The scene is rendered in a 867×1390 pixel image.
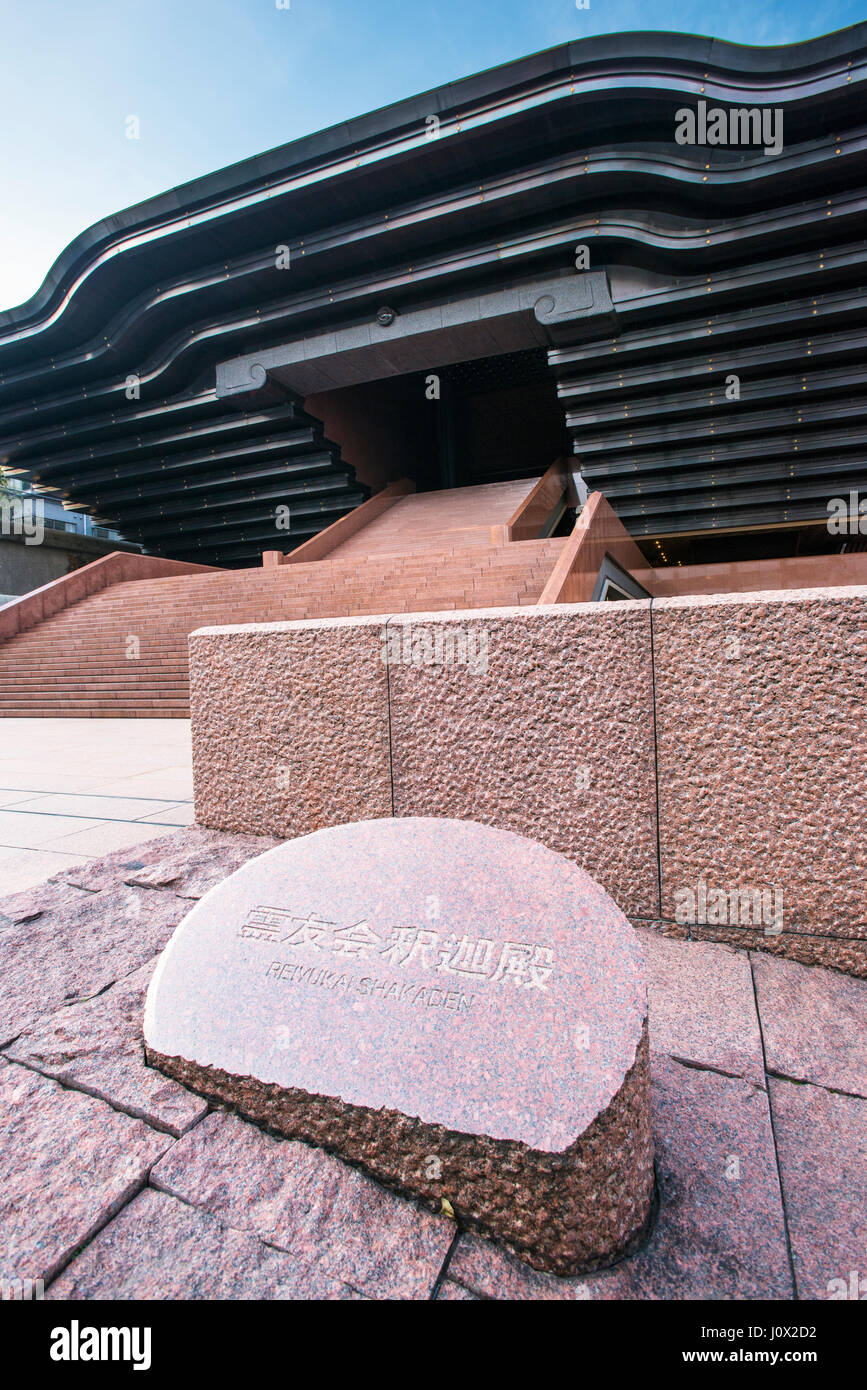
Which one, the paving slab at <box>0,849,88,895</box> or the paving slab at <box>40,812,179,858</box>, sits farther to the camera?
the paving slab at <box>40,812,179,858</box>

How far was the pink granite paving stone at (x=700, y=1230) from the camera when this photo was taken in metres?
1.06

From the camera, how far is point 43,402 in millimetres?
20188

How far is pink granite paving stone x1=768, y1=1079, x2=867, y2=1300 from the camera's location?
3.57 ft

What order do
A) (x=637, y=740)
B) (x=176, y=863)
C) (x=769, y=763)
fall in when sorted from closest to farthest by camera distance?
(x=769, y=763) < (x=637, y=740) < (x=176, y=863)

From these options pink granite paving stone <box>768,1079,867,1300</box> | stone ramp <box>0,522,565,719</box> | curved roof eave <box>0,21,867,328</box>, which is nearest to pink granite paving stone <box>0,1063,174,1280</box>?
pink granite paving stone <box>768,1079,867,1300</box>

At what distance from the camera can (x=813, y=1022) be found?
71.2 inches
